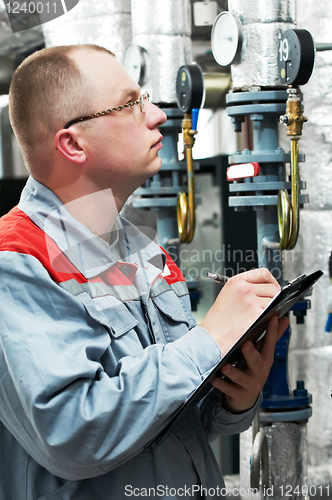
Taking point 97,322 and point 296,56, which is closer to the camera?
point 97,322

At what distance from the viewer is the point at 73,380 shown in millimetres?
593

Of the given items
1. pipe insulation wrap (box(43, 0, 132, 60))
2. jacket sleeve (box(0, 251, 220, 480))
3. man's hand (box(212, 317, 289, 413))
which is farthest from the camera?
pipe insulation wrap (box(43, 0, 132, 60))

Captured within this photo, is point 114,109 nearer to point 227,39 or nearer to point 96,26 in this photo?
point 227,39

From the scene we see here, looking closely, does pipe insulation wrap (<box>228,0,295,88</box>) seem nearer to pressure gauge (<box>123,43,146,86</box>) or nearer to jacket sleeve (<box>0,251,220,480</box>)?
pressure gauge (<box>123,43,146,86</box>)

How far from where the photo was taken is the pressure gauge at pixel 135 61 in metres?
1.55

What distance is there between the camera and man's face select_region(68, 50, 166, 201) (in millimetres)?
750

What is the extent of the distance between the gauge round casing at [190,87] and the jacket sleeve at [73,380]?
925 millimetres

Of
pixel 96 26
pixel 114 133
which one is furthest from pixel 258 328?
pixel 96 26

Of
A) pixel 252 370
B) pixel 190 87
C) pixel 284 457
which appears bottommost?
pixel 284 457

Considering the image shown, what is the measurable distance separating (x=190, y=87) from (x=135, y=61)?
246 mm

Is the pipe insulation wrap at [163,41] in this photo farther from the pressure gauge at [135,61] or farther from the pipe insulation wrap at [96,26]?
the pipe insulation wrap at [96,26]

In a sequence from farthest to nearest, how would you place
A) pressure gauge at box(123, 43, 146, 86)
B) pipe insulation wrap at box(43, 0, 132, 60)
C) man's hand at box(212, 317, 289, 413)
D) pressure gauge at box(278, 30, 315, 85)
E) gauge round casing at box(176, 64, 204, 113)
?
pipe insulation wrap at box(43, 0, 132, 60)
pressure gauge at box(123, 43, 146, 86)
gauge round casing at box(176, 64, 204, 113)
pressure gauge at box(278, 30, 315, 85)
man's hand at box(212, 317, 289, 413)

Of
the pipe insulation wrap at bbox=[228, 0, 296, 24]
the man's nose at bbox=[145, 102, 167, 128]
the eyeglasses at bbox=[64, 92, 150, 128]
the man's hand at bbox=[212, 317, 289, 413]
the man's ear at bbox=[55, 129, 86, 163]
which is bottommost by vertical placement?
the man's hand at bbox=[212, 317, 289, 413]

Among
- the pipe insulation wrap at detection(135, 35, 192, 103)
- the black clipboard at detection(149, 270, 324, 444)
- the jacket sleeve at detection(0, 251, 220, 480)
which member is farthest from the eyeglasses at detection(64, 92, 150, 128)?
the pipe insulation wrap at detection(135, 35, 192, 103)
